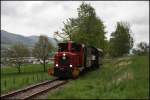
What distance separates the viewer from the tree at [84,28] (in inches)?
2571

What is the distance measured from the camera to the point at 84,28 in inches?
2643

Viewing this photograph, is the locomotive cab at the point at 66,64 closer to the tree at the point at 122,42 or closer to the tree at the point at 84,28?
the tree at the point at 84,28

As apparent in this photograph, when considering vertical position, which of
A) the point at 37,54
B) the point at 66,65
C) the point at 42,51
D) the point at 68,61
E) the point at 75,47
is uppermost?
the point at 75,47

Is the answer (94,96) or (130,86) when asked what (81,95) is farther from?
(130,86)

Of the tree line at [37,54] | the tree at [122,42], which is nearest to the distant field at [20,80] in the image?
the tree line at [37,54]

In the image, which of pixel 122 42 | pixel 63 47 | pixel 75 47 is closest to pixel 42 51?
pixel 122 42

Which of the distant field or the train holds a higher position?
the train

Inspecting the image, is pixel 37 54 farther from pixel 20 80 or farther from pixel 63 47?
pixel 20 80

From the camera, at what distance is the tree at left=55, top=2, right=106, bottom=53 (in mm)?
65312

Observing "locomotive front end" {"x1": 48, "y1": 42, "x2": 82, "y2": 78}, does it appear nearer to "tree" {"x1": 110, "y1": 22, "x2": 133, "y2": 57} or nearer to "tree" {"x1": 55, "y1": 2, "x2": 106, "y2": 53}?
"tree" {"x1": 55, "y1": 2, "x2": 106, "y2": 53}

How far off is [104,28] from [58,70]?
45.1m

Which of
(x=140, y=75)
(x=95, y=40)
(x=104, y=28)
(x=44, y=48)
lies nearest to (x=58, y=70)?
(x=140, y=75)

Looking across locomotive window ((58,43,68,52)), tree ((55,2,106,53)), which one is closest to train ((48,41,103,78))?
locomotive window ((58,43,68,52))

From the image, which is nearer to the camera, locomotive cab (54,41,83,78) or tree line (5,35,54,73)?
locomotive cab (54,41,83,78)
